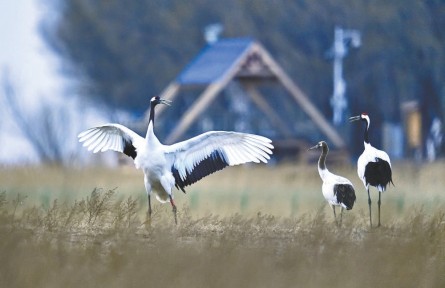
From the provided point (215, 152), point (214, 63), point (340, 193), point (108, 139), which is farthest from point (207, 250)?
point (214, 63)

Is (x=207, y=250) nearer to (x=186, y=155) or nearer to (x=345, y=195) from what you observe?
(x=186, y=155)

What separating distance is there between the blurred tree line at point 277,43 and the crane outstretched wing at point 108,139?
86.3 ft

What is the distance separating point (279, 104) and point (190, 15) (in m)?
6.92

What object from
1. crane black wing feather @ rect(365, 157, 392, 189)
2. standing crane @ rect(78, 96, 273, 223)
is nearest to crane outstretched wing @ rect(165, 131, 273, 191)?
standing crane @ rect(78, 96, 273, 223)

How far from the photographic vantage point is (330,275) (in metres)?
11.8

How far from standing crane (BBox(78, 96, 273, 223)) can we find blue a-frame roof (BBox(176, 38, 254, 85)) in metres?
20.1

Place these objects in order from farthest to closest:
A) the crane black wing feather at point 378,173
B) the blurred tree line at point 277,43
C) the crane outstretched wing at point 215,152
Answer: the blurred tree line at point 277,43 < the crane black wing feather at point 378,173 < the crane outstretched wing at point 215,152

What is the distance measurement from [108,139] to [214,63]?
71.3 feet

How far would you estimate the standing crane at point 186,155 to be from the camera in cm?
1669

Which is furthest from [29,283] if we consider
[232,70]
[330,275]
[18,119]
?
[232,70]

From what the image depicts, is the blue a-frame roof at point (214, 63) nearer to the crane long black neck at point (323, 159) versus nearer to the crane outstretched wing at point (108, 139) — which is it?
the crane long black neck at point (323, 159)

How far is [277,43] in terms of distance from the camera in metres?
50.7

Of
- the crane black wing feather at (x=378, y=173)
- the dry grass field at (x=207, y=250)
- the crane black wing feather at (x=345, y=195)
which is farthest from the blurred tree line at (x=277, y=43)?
the dry grass field at (x=207, y=250)

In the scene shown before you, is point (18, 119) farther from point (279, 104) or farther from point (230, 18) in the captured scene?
point (230, 18)
